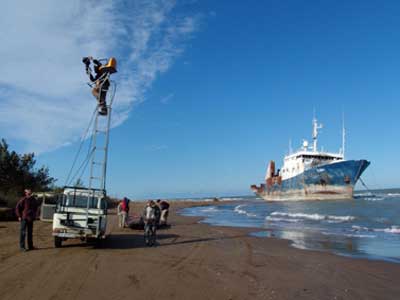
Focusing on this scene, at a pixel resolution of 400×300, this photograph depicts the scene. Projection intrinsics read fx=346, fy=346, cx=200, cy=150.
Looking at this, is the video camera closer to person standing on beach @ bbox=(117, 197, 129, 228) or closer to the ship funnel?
person standing on beach @ bbox=(117, 197, 129, 228)

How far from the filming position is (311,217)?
27.0 metres

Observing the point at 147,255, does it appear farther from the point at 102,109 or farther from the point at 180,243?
the point at 102,109

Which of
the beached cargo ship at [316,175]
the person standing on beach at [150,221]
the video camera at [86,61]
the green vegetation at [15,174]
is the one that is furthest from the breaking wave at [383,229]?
the beached cargo ship at [316,175]

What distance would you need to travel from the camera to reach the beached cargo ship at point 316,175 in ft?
173

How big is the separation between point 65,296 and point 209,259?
4.69 meters

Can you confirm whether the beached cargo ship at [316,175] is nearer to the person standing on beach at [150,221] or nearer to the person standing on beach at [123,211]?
the person standing on beach at [123,211]

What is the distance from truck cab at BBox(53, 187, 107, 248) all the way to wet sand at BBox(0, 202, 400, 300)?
0.49m

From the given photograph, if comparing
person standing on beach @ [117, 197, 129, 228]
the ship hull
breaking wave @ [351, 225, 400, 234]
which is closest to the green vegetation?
person standing on beach @ [117, 197, 129, 228]

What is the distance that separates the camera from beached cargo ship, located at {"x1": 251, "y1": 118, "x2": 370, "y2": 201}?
2074 inches

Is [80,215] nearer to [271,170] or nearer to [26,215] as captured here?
[26,215]

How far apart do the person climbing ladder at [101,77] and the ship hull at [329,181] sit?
1867 inches

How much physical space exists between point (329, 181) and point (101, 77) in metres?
49.4

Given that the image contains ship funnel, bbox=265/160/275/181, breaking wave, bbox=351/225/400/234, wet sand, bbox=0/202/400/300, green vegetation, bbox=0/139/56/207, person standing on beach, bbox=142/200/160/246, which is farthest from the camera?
ship funnel, bbox=265/160/275/181

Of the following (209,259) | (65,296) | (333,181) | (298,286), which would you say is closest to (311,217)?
(209,259)
